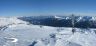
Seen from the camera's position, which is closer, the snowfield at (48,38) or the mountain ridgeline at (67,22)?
the snowfield at (48,38)

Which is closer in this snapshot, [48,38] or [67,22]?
[48,38]

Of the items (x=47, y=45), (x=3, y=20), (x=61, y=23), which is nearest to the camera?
(x=47, y=45)

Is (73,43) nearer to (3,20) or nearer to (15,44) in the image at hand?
(15,44)

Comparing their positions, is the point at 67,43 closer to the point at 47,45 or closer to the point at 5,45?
the point at 47,45

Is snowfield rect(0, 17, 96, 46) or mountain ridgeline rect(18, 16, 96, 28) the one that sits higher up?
snowfield rect(0, 17, 96, 46)

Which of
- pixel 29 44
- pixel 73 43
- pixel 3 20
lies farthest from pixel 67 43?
pixel 3 20

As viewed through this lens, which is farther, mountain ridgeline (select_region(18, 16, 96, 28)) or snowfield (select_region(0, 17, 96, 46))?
mountain ridgeline (select_region(18, 16, 96, 28))

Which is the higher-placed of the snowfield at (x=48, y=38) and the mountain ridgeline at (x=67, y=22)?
the snowfield at (x=48, y=38)

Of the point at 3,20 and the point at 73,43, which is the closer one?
the point at 73,43

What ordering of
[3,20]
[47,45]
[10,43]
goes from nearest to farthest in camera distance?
[47,45]
[10,43]
[3,20]

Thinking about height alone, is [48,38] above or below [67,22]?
above
